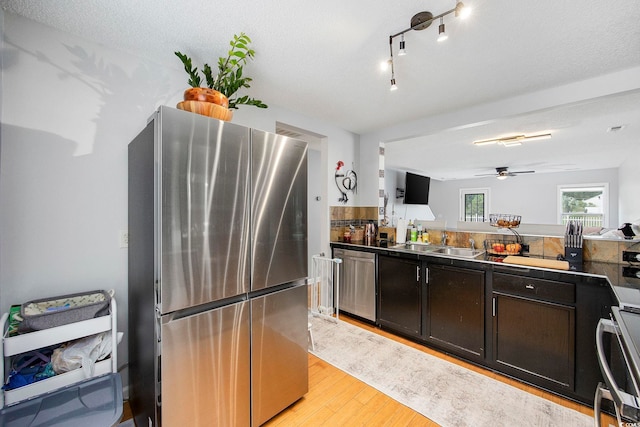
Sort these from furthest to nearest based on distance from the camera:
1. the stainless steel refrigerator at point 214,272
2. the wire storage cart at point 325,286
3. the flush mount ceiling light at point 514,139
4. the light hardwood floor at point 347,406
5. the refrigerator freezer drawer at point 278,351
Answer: the flush mount ceiling light at point 514,139
the wire storage cart at point 325,286
the light hardwood floor at point 347,406
the refrigerator freezer drawer at point 278,351
the stainless steel refrigerator at point 214,272

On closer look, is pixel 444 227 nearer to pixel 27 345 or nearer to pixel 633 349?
pixel 633 349

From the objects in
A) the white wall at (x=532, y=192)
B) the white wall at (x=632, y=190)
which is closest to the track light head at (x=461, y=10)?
the white wall at (x=632, y=190)

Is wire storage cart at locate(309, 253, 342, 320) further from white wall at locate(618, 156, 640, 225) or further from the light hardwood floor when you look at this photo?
white wall at locate(618, 156, 640, 225)

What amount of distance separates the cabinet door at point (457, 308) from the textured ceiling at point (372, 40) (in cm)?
167

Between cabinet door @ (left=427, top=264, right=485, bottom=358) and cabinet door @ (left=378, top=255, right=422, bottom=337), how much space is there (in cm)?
12

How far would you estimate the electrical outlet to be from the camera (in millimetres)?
1822

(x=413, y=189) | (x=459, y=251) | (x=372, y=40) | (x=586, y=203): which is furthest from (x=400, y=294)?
(x=586, y=203)

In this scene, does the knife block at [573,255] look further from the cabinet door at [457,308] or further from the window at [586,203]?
the window at [586,203]

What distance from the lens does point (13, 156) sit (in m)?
1.48

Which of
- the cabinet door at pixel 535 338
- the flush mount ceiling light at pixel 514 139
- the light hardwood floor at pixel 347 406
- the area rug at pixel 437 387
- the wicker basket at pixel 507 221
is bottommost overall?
the light hardwood floor at pixel 347 406

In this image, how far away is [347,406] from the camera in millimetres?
1826

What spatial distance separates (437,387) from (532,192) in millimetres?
7494

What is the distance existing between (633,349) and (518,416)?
1190 mm

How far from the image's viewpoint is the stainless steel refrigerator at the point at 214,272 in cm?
Answer: 125
